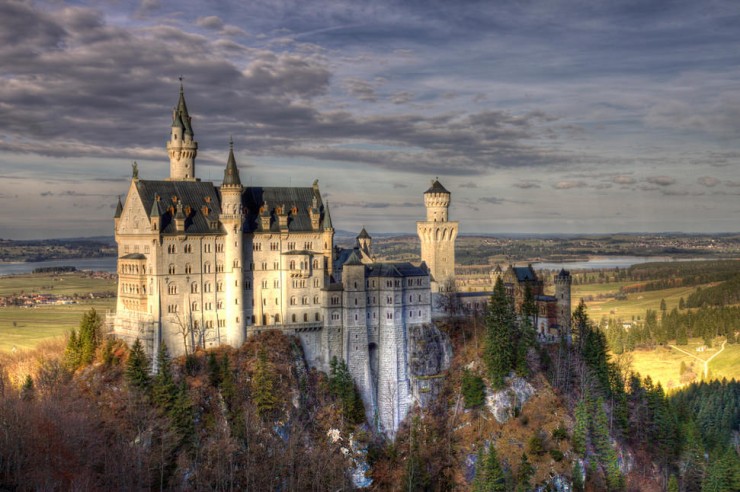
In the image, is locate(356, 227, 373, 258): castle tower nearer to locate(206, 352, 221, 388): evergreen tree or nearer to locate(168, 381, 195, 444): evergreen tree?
locate(206, 352, 221, 388): evergreen tree

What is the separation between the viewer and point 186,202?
94.9 m

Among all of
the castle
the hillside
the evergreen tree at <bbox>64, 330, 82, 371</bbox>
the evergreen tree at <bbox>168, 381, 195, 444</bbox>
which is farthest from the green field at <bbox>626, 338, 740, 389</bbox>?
the evergreen tree at <bbox>64, 330, 82, 371</bbox>

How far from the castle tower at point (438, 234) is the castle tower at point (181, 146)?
34.7 metres

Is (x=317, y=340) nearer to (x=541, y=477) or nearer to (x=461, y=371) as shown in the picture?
(x=461, y=371)

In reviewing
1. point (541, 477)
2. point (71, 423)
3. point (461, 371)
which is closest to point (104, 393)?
point (71, 423)

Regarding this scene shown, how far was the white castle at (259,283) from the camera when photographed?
91.2 metres

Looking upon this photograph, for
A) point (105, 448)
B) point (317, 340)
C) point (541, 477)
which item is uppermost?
point (317, 340)

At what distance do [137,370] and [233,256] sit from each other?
18683 mm

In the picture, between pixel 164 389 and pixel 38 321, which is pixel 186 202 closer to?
pixel 164 389

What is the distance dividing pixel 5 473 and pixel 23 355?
56336 millimetres

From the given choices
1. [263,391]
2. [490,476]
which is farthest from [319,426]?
[490,476]

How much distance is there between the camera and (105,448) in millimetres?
76375

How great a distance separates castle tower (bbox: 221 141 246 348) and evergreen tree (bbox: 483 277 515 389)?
31167mm

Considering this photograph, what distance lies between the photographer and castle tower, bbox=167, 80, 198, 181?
10106cm
